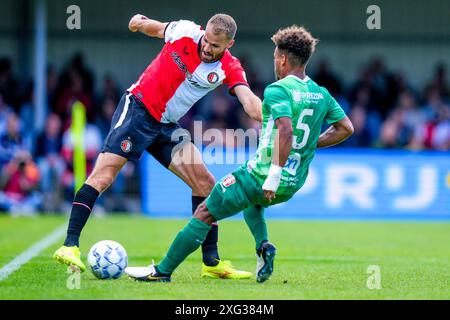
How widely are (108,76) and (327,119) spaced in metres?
14.7

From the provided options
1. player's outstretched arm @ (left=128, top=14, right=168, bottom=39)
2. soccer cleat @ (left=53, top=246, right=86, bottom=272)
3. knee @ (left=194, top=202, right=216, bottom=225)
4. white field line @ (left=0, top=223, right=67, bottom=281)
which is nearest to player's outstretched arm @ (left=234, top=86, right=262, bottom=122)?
player's outstretched arm @ (left=128, top=14, right=168, bottom=39)

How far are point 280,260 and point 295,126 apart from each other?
9.39 ft

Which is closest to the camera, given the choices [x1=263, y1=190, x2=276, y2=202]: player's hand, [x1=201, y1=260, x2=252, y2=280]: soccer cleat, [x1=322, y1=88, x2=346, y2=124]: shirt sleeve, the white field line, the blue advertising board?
[x1=263, y1=190, x2=276, y2=202]: player's hand

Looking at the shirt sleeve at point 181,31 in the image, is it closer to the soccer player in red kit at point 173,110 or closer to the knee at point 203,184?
the soccer player in red kit at point 173,110

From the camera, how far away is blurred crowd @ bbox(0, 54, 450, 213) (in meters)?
18.0

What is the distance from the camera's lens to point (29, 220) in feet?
52.4

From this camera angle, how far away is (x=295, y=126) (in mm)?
7012

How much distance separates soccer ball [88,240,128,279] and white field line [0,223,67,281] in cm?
77

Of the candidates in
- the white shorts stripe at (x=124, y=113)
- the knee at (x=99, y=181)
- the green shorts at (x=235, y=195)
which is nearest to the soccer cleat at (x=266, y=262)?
the green shorts at (x=235, y=195)

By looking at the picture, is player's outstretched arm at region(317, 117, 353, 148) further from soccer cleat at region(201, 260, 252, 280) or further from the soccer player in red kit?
soccer cleat at region(201, 260, 252, 280)

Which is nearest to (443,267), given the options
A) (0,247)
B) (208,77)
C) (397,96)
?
(208,77)

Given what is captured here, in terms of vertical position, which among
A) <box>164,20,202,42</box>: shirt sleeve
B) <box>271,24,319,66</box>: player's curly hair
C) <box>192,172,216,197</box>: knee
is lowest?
<box>192,172,216,197</box>: knee

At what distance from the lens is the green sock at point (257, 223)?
7534 millimetres

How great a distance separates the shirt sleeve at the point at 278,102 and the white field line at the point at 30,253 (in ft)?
8.77
